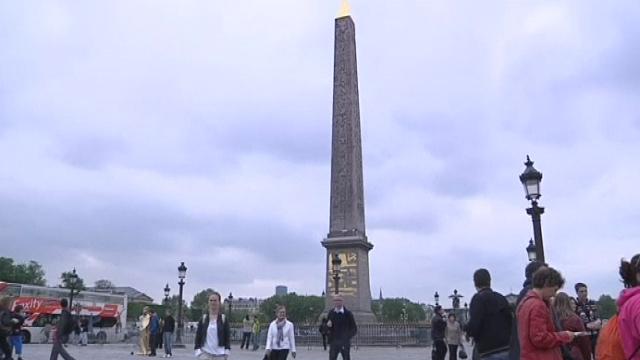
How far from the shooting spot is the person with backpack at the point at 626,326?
125 inches

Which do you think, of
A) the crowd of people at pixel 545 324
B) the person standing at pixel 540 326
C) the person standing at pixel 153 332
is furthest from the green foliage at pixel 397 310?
the person standing at pixel 540 326

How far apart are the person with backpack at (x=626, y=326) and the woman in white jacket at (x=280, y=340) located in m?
5.54

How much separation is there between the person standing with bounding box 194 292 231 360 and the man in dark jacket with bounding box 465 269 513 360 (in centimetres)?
305

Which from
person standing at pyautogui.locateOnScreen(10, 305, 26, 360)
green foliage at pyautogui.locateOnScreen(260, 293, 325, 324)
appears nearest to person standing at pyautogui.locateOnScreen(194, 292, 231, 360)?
person standing at pyautogui.locateOnScreen(10, 305, 26, 360)

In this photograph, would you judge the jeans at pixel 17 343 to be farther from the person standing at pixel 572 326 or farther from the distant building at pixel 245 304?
the distant building at pixel 245 304

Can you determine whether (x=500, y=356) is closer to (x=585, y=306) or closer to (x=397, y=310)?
(x=585, y=306)

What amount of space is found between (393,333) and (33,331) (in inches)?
842

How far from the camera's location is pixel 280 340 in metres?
8.55

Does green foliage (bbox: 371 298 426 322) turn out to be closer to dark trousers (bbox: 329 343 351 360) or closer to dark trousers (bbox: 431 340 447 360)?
dark trousers (bbox: 431 340 447 360)

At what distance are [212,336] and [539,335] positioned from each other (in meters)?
4.13

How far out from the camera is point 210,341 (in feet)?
23.4

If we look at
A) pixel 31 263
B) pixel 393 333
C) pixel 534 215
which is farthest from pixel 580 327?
pixel 31 263

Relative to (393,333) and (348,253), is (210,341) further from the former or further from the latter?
(393,333)

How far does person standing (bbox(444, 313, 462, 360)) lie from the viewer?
12026 mm
